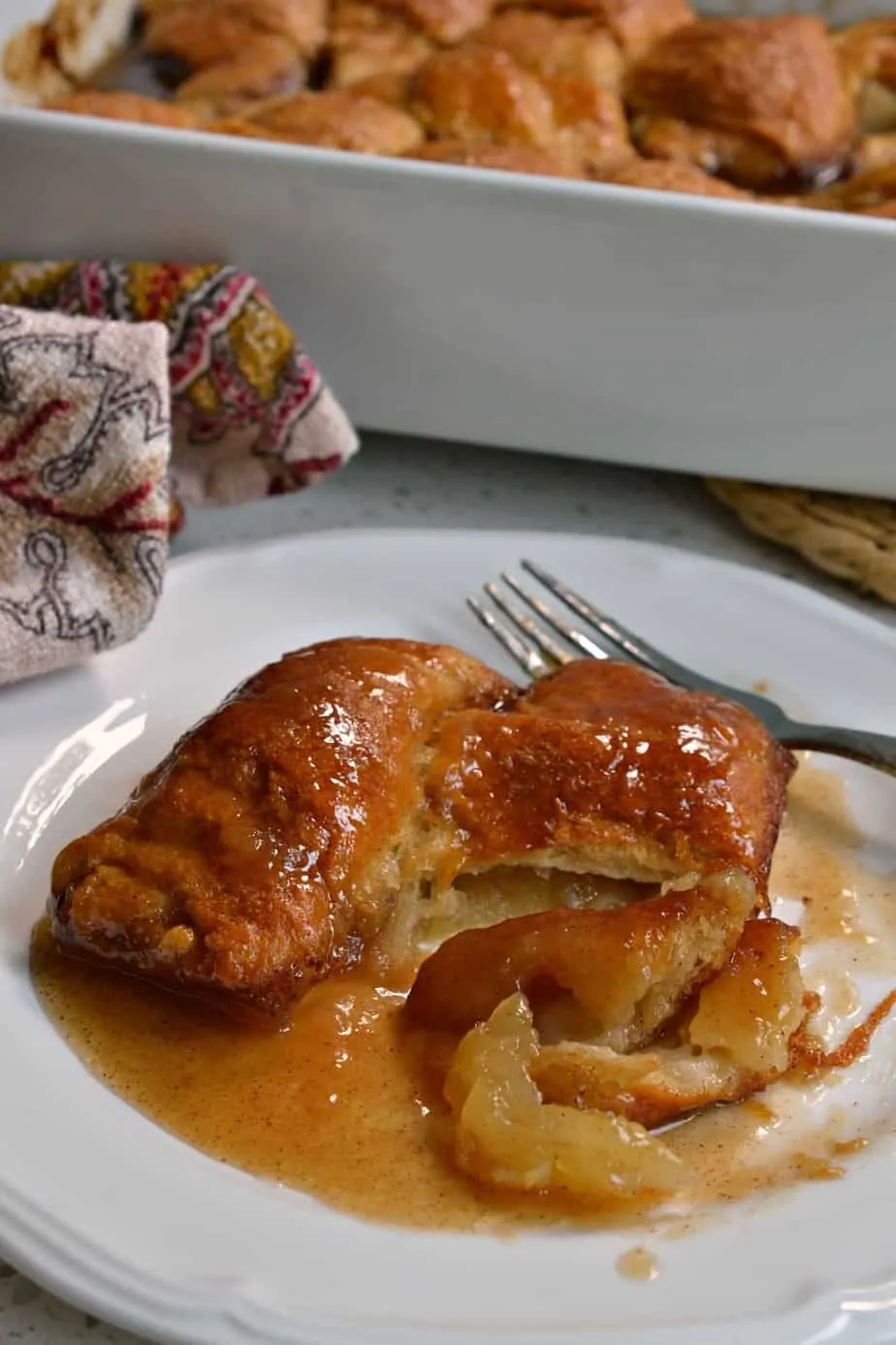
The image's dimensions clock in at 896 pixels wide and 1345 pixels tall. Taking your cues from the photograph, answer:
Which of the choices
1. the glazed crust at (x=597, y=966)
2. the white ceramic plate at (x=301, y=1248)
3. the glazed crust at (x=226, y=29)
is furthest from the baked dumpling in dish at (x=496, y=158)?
the glazed crust at (x=597, y=966)

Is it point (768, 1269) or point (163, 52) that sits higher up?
point (163, 52)

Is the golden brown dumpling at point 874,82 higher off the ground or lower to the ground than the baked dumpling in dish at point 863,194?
higher

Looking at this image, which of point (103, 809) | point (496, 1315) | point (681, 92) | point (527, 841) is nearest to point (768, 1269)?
point (496, 1315)

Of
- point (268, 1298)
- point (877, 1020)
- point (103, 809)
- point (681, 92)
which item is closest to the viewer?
point (268, 1298)

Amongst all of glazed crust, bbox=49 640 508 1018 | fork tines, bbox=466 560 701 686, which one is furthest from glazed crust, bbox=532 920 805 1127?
fork tines, bbox=466 560 701 686

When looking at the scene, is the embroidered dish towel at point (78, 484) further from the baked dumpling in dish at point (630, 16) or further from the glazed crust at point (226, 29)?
the baked dumpling in dish at point (630, 16)

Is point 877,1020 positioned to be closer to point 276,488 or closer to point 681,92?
point 276,488
